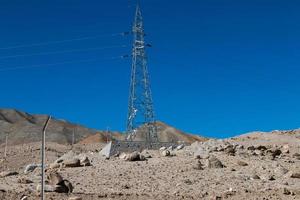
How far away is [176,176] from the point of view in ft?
80.3

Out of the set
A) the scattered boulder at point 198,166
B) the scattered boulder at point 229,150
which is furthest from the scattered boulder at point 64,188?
the scattered boulder at point 229,150

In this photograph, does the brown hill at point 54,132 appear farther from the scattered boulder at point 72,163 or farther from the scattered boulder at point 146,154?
the scattered boulder at point 72,163

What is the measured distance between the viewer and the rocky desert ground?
19.9 m

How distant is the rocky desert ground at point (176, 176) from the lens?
19.9 m

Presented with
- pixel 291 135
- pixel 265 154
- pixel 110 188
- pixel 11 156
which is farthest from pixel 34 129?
pixel 110 188

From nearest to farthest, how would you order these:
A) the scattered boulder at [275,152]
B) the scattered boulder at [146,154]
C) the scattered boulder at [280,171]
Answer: the scattered boulder at [280,171], the scattered boulder at [146,154], the scattered boulder at [275,152]

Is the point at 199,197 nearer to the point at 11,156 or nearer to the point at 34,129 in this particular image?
the point at 11,156

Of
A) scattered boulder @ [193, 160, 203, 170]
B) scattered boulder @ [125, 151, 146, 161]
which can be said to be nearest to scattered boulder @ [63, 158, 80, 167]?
scattered boulder @ [125, 151, 146, 161]

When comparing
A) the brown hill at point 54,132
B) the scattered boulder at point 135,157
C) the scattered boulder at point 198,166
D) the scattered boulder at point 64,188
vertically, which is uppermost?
the brown hill at point 54,132

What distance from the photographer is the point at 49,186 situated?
1930cm

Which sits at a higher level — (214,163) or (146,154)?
(146,154)

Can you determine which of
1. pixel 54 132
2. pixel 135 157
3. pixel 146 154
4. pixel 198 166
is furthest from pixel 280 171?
pixel 54 132

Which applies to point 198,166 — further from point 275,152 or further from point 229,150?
point 275,152

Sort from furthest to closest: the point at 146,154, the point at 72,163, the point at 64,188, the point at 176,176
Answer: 1. the point at 146,154
2. the point at 72,163
3. the point at 176,176
4. the point at 64,188
